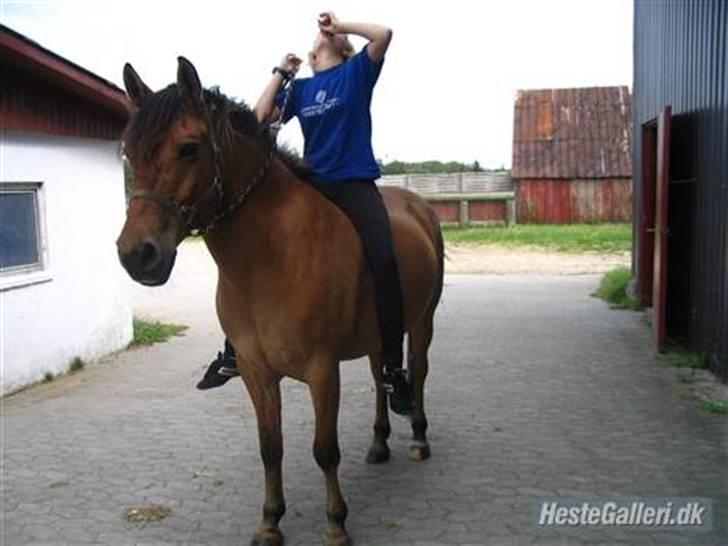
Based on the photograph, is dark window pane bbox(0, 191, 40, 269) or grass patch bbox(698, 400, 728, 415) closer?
grass patch bbox(698, 400, 728, 415)

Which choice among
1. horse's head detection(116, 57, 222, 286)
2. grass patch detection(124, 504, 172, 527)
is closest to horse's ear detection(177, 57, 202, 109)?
horse's head detection(116, 57, 222, 286)

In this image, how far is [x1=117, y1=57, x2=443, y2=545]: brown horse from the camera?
2.93 metres

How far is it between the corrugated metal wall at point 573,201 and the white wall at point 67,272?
2263cm

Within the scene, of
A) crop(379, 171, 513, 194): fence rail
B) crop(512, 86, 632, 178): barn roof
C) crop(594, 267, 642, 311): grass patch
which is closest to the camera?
crop(594, 267, 642, 311): grass patch

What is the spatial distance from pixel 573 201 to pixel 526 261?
11.2 m

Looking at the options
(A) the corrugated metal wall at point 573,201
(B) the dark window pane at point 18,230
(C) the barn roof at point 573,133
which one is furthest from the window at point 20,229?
(C) the barn roof at point 573,133

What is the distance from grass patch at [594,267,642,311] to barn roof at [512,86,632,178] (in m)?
16.1

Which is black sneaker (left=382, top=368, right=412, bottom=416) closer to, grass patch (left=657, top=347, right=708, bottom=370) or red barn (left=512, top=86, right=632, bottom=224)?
grass patch (left=657, top=347, right=708, bottom=370)

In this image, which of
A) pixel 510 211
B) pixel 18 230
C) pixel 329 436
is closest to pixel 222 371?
pixel 329 436

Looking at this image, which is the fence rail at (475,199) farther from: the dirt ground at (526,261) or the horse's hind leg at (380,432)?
the horse's hind leg at (380,432)

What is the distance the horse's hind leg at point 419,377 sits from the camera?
200 inches

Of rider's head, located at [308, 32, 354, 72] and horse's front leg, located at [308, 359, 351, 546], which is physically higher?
rider's head, located at [308, 32, 354, 72]

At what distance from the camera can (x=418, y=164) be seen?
44125 millimetres

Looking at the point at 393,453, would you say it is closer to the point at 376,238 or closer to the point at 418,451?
the point at 418,451
